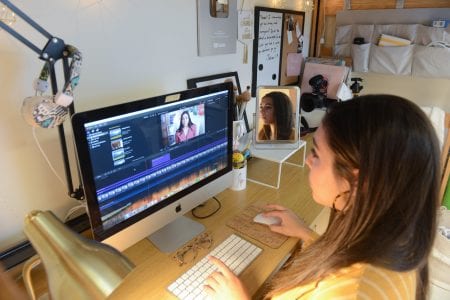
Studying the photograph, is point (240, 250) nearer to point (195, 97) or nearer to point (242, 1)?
point (195, 97)

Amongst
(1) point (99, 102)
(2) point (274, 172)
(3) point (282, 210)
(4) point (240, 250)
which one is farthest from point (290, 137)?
(1) point (99, 102)

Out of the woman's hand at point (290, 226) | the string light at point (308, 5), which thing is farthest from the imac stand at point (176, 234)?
the string light at point (308, 5)

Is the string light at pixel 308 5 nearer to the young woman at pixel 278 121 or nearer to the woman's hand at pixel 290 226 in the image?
the young woman at pixel 278 121

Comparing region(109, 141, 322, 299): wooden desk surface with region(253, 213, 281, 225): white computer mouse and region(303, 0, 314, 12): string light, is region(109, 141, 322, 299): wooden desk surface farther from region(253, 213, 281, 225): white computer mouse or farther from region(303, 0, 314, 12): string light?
region(303, 0, 314, 12): string light

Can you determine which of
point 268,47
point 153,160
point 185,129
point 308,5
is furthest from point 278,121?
point 308,5

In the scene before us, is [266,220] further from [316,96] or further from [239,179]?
[316,96]

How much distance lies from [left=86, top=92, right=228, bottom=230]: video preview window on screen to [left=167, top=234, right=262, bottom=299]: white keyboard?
21 centimetres

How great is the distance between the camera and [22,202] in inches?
35.5

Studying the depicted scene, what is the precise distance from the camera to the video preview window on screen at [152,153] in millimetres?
762

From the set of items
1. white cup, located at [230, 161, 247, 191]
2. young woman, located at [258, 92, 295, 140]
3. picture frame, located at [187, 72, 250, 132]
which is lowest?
white cup, located at [230, 161, 247, 191]

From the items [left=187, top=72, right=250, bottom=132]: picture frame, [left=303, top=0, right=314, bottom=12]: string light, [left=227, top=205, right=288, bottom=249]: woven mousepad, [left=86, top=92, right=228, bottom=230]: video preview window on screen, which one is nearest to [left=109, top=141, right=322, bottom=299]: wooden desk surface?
[left=227, top=205, right=288, bottom=249]: woven mousepad

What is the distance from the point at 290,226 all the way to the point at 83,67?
2.63 feet

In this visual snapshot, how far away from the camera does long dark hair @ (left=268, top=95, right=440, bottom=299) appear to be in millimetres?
588

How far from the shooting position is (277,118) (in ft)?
4.85
